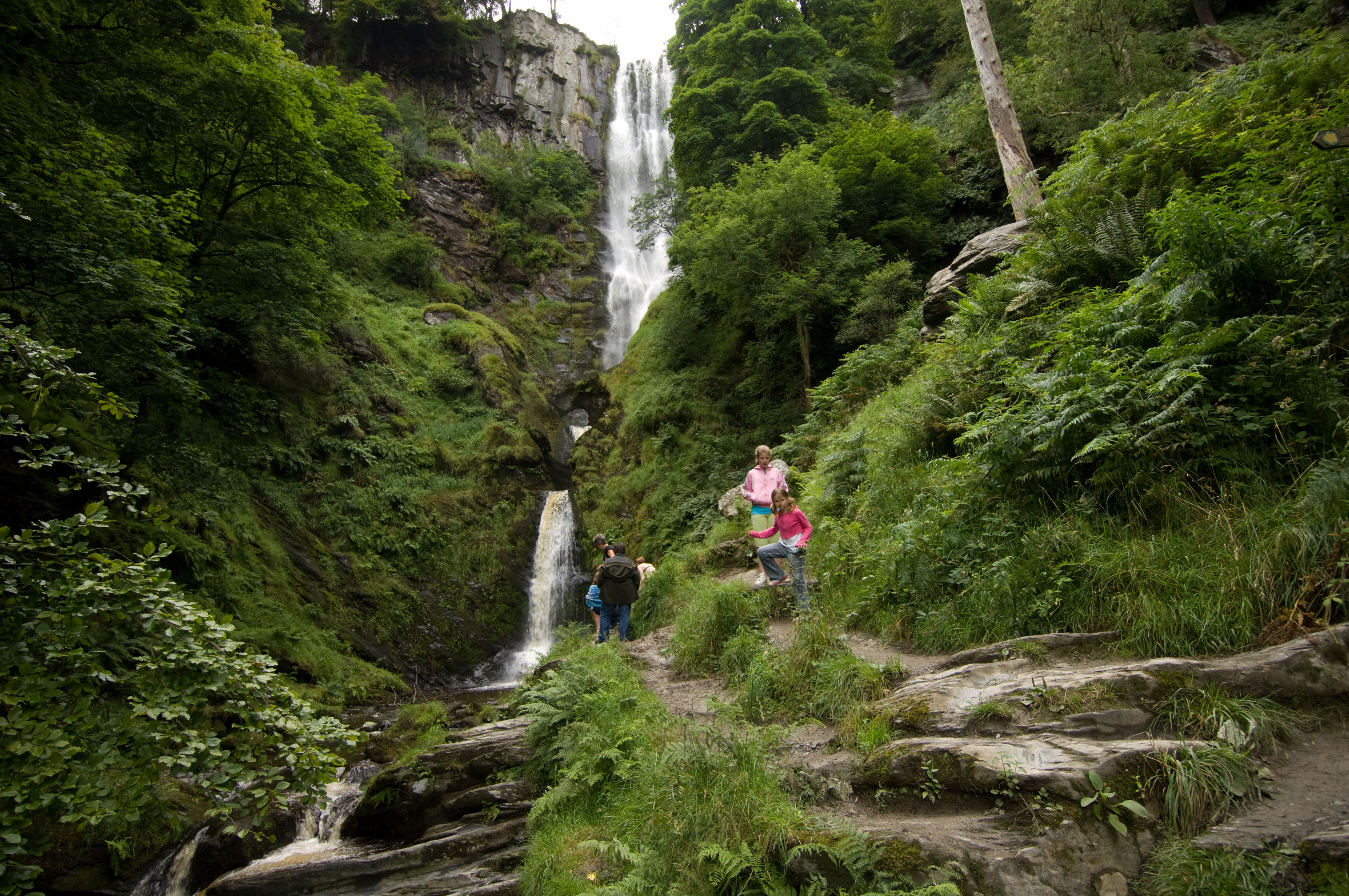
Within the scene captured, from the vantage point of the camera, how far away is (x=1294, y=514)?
3291 millimetres

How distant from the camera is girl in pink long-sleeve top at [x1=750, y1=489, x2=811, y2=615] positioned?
253 inches

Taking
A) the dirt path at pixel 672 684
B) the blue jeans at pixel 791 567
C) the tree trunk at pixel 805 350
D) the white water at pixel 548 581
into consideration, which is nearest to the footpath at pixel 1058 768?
the dirt path at pixel 672 684

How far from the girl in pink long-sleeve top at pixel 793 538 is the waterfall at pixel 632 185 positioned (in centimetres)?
2148

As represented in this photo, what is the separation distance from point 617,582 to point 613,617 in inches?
22.3

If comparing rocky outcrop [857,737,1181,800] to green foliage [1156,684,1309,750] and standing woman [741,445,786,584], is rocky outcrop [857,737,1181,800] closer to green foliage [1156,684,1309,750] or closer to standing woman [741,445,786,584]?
green foliage [1156,684,1309,750]

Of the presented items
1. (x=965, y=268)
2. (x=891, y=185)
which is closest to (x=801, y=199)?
(x=891, y=185)

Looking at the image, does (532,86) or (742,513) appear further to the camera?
(532,86)

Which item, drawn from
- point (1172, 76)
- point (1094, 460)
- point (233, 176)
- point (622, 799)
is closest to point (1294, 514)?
point (1094, 460)

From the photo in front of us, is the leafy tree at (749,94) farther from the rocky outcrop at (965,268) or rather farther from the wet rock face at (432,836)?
the wet rock face at (432,836)

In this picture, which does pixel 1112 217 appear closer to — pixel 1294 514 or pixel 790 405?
pixel 1294 514

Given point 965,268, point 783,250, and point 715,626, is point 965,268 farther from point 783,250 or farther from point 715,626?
point 715,626

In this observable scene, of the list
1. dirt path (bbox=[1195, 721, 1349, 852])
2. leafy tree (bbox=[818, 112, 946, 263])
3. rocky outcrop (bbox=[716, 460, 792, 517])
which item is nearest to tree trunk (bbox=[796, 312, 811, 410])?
leafy tree (bbox=[818, 112, 946, 263])

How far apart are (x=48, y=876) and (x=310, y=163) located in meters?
10.2

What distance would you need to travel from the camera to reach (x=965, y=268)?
32.0 ft
